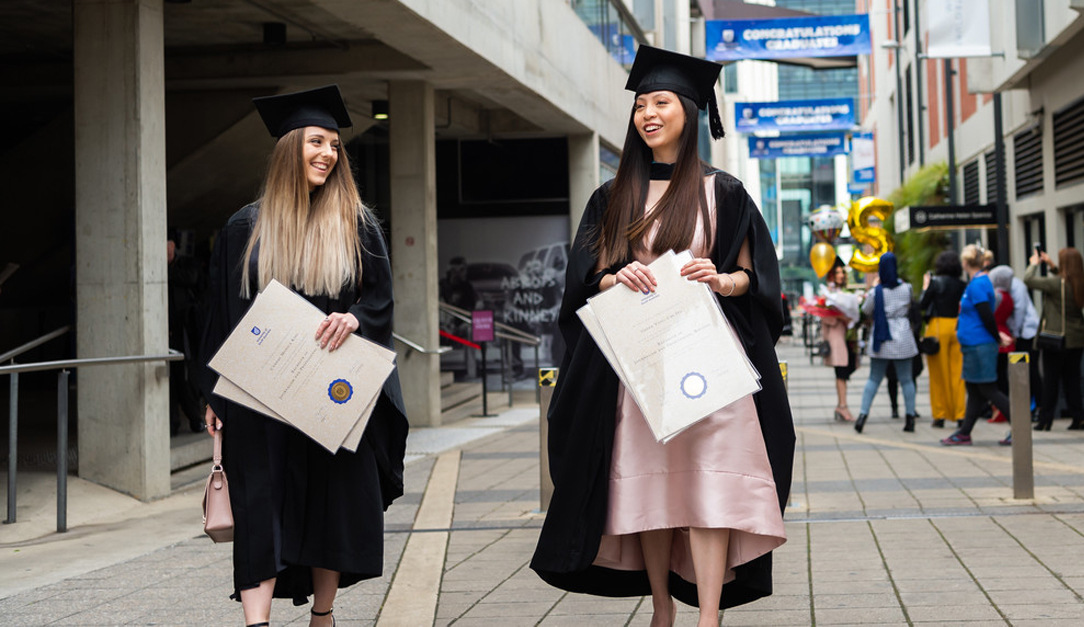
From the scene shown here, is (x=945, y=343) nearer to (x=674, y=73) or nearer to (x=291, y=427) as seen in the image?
(x=674, y=73)

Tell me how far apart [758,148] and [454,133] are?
13.1 m

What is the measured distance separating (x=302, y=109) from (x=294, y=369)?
87cm

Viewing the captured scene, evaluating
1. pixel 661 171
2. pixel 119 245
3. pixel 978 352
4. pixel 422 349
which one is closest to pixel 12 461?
pixel 119 245

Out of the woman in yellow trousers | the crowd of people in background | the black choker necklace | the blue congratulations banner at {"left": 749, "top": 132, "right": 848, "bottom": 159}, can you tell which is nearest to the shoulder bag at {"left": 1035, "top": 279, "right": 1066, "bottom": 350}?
the crowd of people in background

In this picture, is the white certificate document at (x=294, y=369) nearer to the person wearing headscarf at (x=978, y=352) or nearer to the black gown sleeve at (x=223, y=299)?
the black gown sleeve at (x=223, y=299)

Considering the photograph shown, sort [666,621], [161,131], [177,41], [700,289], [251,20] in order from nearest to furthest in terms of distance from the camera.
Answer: [700,289] < [666,621] < [161,131] < [251,20] < [177,41]

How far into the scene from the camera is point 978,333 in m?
11.1

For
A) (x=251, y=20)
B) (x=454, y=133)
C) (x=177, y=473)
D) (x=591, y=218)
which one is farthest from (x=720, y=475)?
(x=454, y=133)

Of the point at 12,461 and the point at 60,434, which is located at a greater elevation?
the point at 60,434

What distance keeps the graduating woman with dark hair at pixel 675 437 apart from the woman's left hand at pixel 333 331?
682mm

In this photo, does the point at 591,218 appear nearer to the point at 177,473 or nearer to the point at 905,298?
the point at 177,473

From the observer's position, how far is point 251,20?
12.1m

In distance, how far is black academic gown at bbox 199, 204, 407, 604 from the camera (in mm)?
3900

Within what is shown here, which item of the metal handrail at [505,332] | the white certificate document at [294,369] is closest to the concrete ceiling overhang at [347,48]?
the metal handrail at [505,332]
